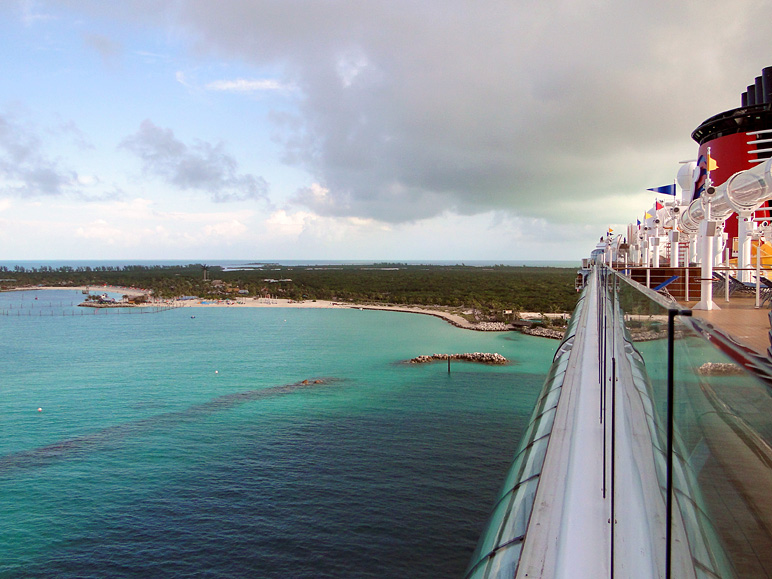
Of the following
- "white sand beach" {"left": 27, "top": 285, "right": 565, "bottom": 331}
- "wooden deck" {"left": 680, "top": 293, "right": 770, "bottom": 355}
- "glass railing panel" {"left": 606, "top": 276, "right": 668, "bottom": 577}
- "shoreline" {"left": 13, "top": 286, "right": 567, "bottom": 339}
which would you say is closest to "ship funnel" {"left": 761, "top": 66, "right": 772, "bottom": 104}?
"wooden deck" {"left": 680, "top": 293, "right": 770, "bottom": 355}

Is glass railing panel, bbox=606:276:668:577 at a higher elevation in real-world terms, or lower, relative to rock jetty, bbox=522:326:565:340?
higher

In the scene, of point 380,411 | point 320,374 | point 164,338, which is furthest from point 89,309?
point 380,411

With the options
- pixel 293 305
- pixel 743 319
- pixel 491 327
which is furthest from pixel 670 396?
pixel 293 305

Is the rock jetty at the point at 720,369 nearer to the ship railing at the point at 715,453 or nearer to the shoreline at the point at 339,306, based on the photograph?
the ship railing at the point at 715,453

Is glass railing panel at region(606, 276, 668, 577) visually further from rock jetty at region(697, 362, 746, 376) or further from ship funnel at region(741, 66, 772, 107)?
ship funnel at region(741, 66, 772, 107)

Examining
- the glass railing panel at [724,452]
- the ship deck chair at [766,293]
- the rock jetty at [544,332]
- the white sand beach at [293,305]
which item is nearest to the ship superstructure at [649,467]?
the glass railing panel at [724,452]

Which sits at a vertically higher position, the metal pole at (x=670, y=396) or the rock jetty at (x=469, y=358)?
the metal pole at (x=670, y=396)
